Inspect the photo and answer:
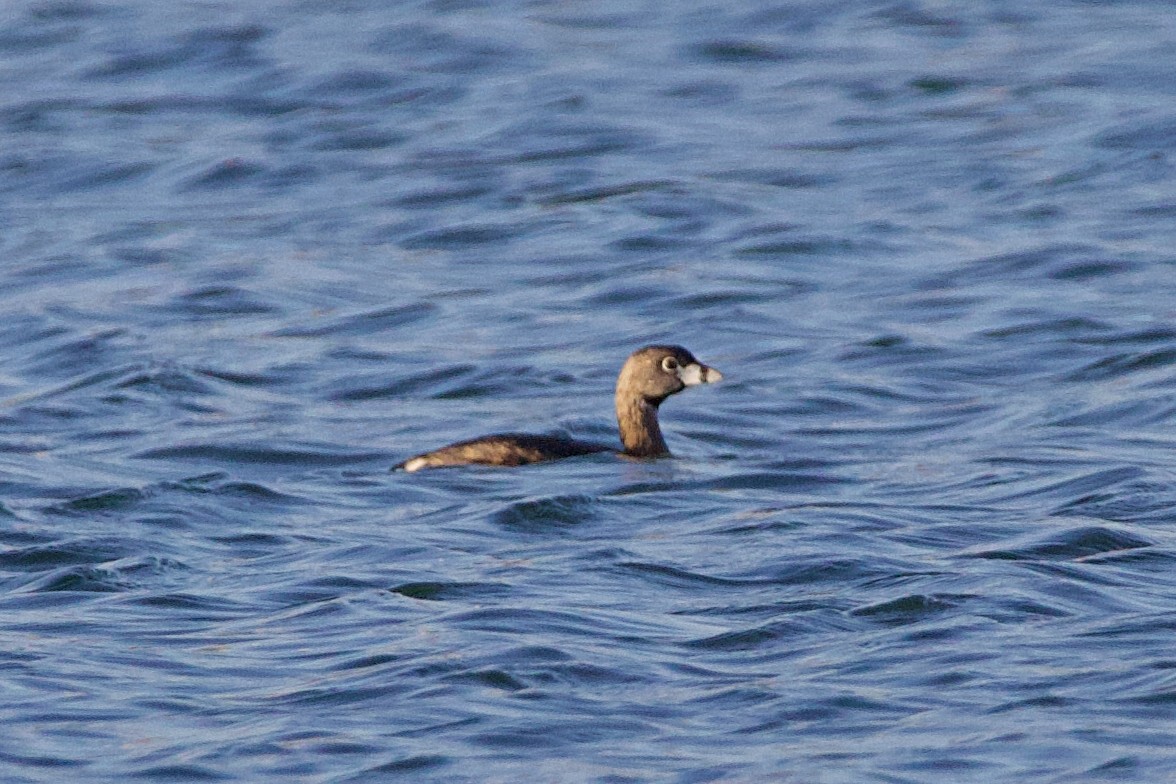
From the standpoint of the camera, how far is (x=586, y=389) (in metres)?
16.1

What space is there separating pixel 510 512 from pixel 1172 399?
183 inches

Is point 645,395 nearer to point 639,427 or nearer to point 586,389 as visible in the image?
point 639,427

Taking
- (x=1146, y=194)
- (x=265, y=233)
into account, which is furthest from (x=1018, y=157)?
(x=265, y=233)

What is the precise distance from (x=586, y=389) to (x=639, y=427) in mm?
1715

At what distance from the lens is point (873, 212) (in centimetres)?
2086

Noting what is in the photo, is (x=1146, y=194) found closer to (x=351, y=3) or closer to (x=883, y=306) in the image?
(x=883, y=306)

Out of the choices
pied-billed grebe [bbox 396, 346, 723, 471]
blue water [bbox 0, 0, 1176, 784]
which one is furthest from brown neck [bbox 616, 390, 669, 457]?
blue water [bbox 0, 0, 1176, 784]

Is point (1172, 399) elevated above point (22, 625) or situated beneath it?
situated beneath

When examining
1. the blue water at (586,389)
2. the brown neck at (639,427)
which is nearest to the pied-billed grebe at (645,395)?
the brown neck at (639,427)

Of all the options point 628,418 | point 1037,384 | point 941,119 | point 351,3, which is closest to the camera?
point 628,418

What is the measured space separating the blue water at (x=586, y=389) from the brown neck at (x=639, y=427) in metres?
0.25

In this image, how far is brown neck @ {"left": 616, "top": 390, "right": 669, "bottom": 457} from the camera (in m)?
14.4

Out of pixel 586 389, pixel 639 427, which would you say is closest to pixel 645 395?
pixel 639 427

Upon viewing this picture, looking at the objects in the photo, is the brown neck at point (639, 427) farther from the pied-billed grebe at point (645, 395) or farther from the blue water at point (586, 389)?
the blue water at point (586, 389)
